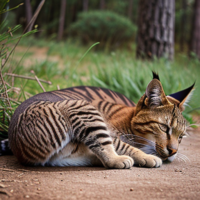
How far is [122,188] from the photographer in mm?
1918

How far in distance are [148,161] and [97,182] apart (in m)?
0.67

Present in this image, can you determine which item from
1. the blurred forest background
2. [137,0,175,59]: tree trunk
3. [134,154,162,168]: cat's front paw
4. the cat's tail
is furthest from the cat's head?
[137,0,175,59]: tree trunk

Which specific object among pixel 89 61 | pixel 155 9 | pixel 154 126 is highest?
pixel 155 9

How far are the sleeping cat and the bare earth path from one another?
12 cm

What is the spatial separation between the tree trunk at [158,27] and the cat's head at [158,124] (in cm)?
393

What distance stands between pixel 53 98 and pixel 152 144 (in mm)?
1077

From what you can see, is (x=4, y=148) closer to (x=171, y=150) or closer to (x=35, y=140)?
(x=35, y=140)

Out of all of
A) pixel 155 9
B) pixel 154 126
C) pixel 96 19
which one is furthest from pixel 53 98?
pixel 96 19

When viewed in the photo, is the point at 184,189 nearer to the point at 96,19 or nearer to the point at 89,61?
the point at 89,61

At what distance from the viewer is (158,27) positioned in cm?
664

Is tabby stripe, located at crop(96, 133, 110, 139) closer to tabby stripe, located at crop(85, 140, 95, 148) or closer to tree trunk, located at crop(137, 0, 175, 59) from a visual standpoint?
tabby stripe, located at crop(85, 140, 95, 148)

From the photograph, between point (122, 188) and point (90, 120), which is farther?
point (90, 120)

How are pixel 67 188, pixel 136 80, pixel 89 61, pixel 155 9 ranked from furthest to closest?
pixel 89 61
pixel 155 9
pixel 136 80
pixel 67 188

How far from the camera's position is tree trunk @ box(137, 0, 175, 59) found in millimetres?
6582
